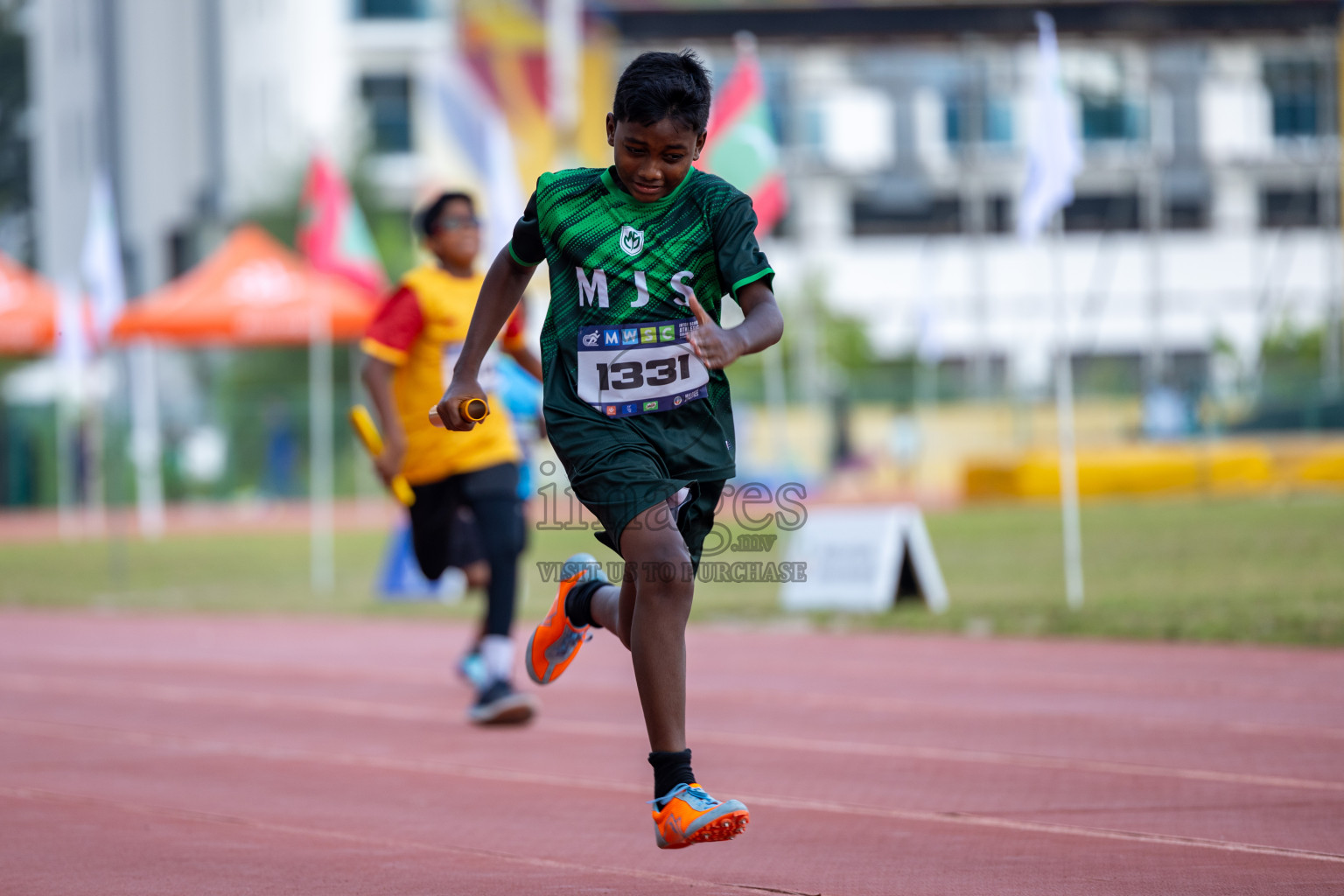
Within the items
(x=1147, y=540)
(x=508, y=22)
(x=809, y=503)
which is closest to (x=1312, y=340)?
(x=809, y=503)

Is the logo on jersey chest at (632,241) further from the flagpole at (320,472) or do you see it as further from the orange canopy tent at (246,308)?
the orange canopy tent at (246,308)

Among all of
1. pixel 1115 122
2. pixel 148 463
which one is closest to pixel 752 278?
pixel 148 463

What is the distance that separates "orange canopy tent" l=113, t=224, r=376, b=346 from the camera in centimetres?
2306

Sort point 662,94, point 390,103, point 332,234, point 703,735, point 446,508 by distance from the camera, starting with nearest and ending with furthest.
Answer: point 662,94
point 703,735
point 446,508
point 332,234
point 390,103

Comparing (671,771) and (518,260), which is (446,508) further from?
(671,771)

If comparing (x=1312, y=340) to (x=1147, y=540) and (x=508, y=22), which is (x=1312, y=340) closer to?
(x=508, y=22)

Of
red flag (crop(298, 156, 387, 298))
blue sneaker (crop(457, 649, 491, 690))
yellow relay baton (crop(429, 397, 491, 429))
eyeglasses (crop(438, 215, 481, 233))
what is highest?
red flag (crop(298, 156, 387, 298))

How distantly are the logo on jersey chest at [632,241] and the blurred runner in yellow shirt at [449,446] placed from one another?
293cm

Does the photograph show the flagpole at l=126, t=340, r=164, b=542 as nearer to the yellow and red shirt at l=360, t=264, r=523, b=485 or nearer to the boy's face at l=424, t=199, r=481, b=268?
the yellow and red shirt at l=360, t=264, r=523, b=485

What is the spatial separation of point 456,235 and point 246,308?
53.3ft

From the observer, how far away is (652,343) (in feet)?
14.4

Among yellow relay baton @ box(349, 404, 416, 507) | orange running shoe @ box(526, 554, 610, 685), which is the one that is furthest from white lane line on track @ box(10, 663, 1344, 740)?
orange running shoe @ box(526, 554, 610, 685)

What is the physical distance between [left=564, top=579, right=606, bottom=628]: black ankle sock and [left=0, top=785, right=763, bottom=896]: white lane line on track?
75 cm

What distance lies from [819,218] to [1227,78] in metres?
11.6
